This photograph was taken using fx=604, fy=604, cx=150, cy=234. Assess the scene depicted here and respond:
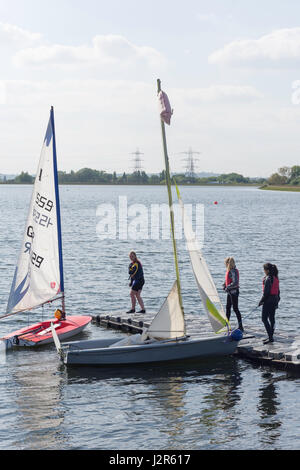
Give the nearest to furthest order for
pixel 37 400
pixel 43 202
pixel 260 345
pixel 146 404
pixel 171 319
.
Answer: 1. pixel 146 404
2. pixel 37 400
3. pixel 171 319
4. pixel 260 345
5. pixel 43 202

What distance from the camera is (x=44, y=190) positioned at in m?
23.5

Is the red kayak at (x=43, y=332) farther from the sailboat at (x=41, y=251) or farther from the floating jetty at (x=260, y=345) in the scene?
the floating jetty at (x=260, y=345)

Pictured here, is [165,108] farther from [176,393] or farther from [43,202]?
[176,393]

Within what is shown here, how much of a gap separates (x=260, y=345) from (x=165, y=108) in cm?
860

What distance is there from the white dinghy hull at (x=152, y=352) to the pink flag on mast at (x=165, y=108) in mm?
7245

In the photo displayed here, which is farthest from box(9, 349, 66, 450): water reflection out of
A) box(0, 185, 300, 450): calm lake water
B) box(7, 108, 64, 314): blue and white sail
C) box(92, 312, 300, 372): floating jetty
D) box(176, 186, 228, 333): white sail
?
box(176, 186, 228, 333): white sail

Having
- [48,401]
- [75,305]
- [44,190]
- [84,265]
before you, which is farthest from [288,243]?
[48,401]

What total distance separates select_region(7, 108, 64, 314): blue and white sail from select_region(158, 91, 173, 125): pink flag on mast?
6050 mm

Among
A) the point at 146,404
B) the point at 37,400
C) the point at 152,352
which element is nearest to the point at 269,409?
the point at 146,404

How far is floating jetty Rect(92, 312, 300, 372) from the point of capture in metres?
19.3

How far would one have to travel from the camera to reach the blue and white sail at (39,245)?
2345cm

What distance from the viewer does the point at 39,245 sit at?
23.5 m

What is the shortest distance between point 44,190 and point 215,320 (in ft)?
27.6

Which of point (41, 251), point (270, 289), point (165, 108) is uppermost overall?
point (165, 108)
